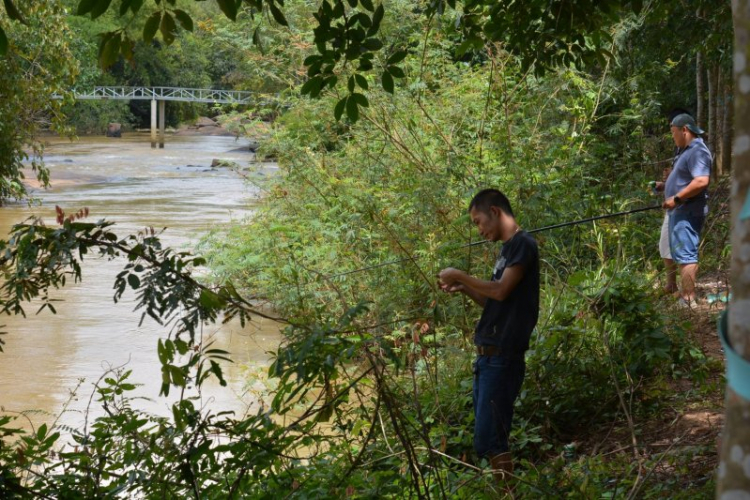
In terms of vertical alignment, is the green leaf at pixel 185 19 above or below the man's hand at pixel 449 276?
above

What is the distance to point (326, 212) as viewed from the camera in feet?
31.4

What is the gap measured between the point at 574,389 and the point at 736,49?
4.05 metres

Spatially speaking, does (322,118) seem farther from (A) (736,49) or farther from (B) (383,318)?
(A) (736,49)

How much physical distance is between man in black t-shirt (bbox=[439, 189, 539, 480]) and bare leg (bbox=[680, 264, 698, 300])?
2325 millimetres

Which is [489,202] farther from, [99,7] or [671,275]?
[671,275]

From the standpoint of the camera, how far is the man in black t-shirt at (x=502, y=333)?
13.7ft

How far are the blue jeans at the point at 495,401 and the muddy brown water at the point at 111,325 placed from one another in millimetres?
1265

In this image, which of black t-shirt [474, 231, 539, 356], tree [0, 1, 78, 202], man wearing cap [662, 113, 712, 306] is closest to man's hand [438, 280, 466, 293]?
black t-shirt [474, 231, 539, 356]

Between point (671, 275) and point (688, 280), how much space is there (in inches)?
25.0

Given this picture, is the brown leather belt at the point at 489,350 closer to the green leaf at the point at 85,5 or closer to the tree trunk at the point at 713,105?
the green leaf at the point at 85,5

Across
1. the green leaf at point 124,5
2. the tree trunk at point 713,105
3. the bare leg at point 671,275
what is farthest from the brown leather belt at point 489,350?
the tree trunk at point 713,105

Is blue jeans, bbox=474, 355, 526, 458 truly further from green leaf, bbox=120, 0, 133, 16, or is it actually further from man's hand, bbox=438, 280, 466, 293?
green leaf, bbox=120, 0, 133, 16

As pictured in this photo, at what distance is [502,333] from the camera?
4227 mm

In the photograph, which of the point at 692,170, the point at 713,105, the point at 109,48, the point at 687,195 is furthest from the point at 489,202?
the point at 713,105
